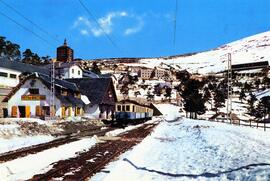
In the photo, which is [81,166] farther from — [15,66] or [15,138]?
[15,66]

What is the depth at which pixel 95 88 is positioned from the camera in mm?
62719

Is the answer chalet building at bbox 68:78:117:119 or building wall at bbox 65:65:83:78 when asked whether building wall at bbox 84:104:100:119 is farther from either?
building wall at bbox 65:65:83:78

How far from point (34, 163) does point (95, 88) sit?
48.4 m

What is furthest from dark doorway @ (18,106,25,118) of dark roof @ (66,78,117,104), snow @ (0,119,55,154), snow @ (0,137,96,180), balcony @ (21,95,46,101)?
snow @ (0,137,96,180)

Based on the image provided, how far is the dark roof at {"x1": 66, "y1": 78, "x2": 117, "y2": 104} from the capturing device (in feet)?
199

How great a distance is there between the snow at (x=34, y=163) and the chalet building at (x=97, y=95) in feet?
130

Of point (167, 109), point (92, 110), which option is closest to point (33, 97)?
point (92, 110)

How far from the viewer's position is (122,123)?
45.3 meters

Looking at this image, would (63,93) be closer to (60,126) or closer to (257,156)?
(60,126)

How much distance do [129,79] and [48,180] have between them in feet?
576

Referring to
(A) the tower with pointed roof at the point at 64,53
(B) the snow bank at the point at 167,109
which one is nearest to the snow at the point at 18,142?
(A) the tower with pointed roof at the point at 64,53

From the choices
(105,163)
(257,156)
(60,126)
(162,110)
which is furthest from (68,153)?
(162,110)

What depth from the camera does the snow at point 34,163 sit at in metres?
12.0

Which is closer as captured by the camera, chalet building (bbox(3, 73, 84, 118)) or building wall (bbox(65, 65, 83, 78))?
chalet building (bbox(3, 73, 84, 118))
